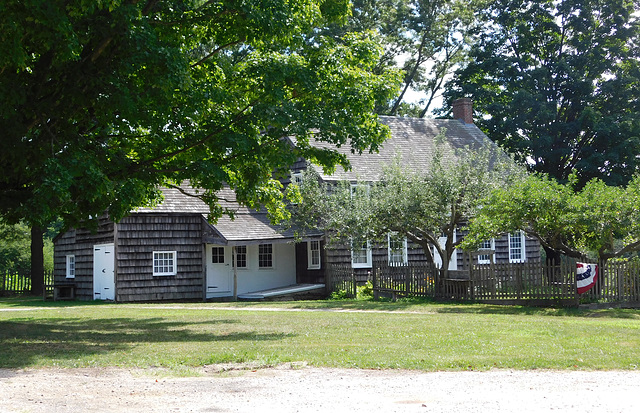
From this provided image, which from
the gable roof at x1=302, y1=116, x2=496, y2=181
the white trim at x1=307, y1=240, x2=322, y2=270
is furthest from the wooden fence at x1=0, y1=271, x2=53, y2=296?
the gable roof at x1=302, y1=116, x2=496, y2=181

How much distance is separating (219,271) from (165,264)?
94.8 inches

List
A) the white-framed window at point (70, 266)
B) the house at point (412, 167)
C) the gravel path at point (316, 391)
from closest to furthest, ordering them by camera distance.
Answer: the gravel path at point (316, 391) → the house at point (412, 167) → the white-framed window at point (70, 266)

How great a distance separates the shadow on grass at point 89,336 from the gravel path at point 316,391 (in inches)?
59.6

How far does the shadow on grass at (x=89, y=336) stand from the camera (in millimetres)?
11117

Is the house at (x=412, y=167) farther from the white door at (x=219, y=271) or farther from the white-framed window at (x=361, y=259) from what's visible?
the white door at (x=219, y=271)

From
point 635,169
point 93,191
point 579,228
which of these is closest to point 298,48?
point 93,191

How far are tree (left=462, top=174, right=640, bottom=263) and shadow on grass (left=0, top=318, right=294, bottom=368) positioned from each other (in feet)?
31.3

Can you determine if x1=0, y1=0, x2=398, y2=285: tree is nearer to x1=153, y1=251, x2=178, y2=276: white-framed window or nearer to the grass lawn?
the grass lawn

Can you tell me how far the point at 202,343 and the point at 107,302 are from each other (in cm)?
1698

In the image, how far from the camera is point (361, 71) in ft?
59.3

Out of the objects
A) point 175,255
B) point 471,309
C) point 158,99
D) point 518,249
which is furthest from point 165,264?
point 518,249

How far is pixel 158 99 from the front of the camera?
47.2 ft

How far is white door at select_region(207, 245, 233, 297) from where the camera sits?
2995 cm

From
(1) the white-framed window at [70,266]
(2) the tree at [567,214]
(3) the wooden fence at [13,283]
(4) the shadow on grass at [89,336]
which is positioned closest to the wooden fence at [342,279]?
(2) the tree at [567,214]
